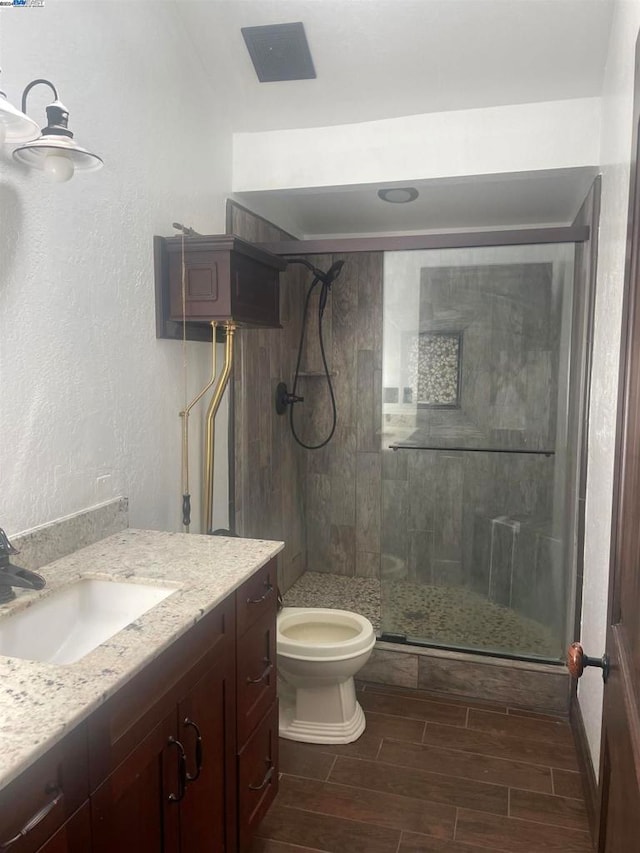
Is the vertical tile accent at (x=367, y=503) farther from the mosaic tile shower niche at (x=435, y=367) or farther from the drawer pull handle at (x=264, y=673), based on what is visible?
the drawer pull handle at (x=264, y=673)

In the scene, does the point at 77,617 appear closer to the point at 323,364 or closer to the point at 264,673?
the point at 264,673

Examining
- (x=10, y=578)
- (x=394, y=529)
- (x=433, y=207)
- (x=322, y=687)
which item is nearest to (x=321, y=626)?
(x=322, y=687)

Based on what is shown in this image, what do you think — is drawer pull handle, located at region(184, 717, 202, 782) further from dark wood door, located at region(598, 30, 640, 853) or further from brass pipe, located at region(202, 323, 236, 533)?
brass pipe, located at region(202, 323, 236, 533)

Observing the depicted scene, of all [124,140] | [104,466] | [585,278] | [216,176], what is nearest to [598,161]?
[585,278]

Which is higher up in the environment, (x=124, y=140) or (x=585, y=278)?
(x=124, y=140)

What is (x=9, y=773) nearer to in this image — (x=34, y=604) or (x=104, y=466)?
(x=34, y=604)

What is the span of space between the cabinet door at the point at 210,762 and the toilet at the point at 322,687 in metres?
0.76

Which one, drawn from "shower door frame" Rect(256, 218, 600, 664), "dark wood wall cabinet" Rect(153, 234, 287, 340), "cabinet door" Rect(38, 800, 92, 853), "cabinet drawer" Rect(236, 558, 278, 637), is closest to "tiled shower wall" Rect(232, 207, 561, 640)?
"shower door frame" Rect(256, 218, 600, 664)

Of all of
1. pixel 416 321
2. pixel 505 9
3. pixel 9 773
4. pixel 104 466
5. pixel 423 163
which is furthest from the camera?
pixel 416 321

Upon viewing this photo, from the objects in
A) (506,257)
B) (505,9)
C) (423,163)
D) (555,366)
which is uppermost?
(505,9)

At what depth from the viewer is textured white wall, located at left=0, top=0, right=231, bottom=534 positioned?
1.56 m

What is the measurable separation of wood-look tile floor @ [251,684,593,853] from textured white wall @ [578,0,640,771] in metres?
Result: 0.23

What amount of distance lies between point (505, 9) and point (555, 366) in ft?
Answer: 4.55

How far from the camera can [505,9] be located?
2.12 metres
